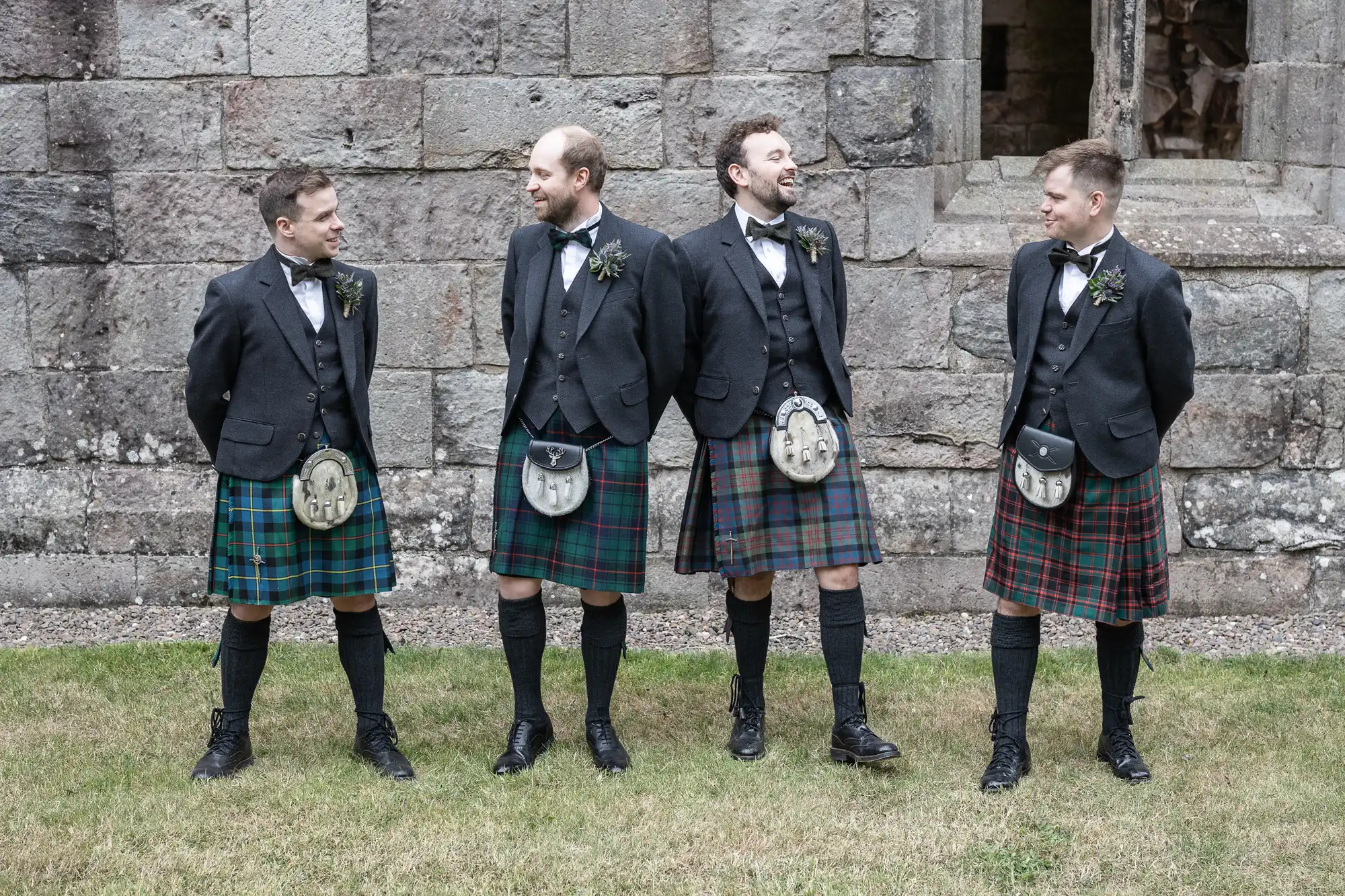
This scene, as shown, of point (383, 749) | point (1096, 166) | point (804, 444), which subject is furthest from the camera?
point (383, 749)

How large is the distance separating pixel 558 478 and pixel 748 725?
974mm

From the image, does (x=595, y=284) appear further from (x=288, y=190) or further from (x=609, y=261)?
(x=288, y=190)

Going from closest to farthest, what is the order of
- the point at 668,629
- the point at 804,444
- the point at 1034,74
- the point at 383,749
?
the point at 804,444 < the point at 383,749 < the point at 668,629 < the point at 1034,74

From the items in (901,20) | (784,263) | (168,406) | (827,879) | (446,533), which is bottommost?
(827,879)

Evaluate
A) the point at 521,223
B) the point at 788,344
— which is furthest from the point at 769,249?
the point at 521,223

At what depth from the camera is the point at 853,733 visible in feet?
14.1

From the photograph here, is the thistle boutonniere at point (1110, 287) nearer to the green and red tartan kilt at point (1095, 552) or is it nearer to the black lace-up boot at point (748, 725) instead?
the green and red tartan kilt at point (1095, 552)

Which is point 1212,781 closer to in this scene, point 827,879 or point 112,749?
point 827,879

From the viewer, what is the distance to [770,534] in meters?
4.31

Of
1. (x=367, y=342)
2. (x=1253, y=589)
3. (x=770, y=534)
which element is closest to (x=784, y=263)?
(x=770, y=534)

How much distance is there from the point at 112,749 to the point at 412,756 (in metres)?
0.90

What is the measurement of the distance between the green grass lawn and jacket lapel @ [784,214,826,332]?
51.2 inches

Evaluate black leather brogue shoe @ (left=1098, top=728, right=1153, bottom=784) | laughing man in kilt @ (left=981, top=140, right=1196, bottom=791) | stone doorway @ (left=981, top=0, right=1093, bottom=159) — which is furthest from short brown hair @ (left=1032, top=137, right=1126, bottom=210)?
stone doorway @ (left=981, top=0, right=1093, bottom=159)

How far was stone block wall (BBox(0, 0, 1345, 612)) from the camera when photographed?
5883mm
